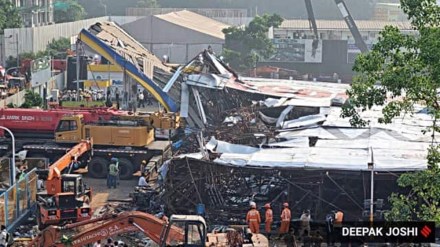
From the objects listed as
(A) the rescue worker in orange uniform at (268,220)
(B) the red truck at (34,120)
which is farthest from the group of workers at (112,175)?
(A) the rescue worker in orange uniform at (268,220)

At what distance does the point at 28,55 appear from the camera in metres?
47.6

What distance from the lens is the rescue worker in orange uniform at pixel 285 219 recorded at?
18.0 m

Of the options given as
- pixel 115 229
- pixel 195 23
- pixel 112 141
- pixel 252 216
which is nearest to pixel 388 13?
pixel 195 23

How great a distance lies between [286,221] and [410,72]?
7.99m

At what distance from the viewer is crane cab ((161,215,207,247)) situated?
13836 mm

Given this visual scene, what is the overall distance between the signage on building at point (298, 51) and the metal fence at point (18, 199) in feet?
113

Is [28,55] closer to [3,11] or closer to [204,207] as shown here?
[3,11]

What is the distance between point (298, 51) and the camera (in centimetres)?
5228

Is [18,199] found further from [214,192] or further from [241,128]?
[241,128]

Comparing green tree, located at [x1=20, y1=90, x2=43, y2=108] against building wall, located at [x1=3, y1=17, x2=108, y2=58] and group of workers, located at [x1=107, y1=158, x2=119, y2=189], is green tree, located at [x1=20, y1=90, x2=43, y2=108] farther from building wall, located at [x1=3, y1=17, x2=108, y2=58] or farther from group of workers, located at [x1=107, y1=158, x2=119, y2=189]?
building wall, located at [x1=3, y1=17, x2=108, y2=58]

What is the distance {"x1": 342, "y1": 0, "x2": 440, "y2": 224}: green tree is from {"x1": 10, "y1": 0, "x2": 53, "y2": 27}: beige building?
184 feet

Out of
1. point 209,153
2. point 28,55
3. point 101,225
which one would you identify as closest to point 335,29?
point 28,55

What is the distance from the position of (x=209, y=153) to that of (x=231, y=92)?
10.3 metres

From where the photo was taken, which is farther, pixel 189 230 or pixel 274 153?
pixel 274 153
